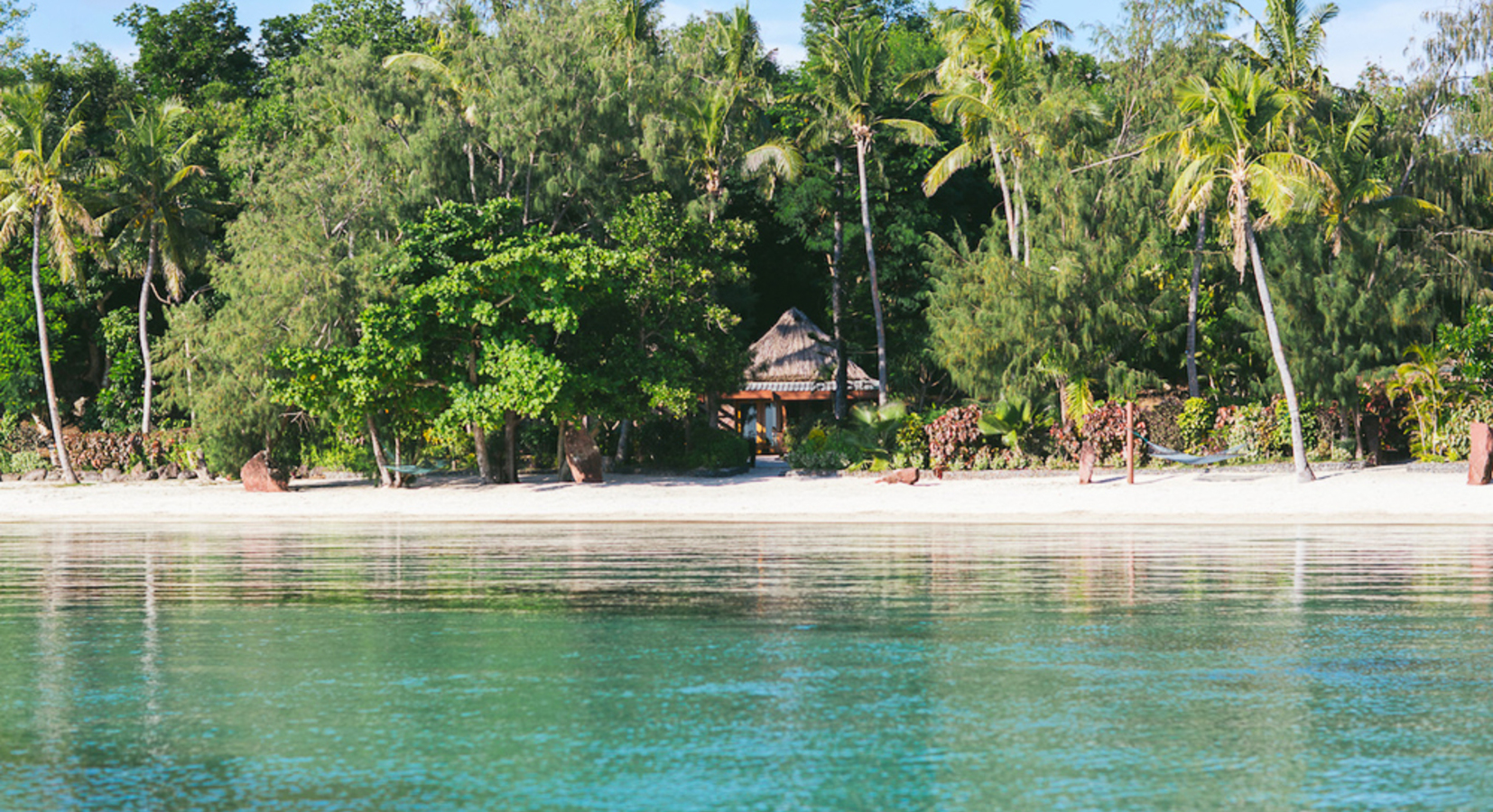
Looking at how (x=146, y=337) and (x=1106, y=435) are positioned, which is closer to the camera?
(x=1106, y=435)

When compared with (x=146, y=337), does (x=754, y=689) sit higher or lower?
lower

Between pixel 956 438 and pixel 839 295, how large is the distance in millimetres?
12291

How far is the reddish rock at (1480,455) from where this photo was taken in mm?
25250

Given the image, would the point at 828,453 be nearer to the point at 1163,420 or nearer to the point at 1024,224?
the point at 1024,224

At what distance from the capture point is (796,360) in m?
46.6

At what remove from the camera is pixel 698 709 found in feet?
21.4

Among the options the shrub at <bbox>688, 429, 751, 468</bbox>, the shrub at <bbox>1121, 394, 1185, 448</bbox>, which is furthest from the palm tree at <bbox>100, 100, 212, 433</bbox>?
the shrub at <bbox>1121, 394, 1185, 448</bbox>

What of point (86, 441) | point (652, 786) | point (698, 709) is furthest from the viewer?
point (86, 441)

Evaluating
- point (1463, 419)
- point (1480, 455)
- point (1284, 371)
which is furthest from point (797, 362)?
point (1480, 455)

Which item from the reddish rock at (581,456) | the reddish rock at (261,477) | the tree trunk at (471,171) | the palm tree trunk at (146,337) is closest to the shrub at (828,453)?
the reddish rock at (581,456)

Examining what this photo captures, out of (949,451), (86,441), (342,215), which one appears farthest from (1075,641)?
(86,441)

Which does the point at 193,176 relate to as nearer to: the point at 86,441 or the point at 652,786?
the point at 86,441

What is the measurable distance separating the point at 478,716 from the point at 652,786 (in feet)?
5.09

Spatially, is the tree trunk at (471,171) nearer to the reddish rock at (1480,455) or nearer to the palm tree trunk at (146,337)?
the palm tree trunk at (146,337)
